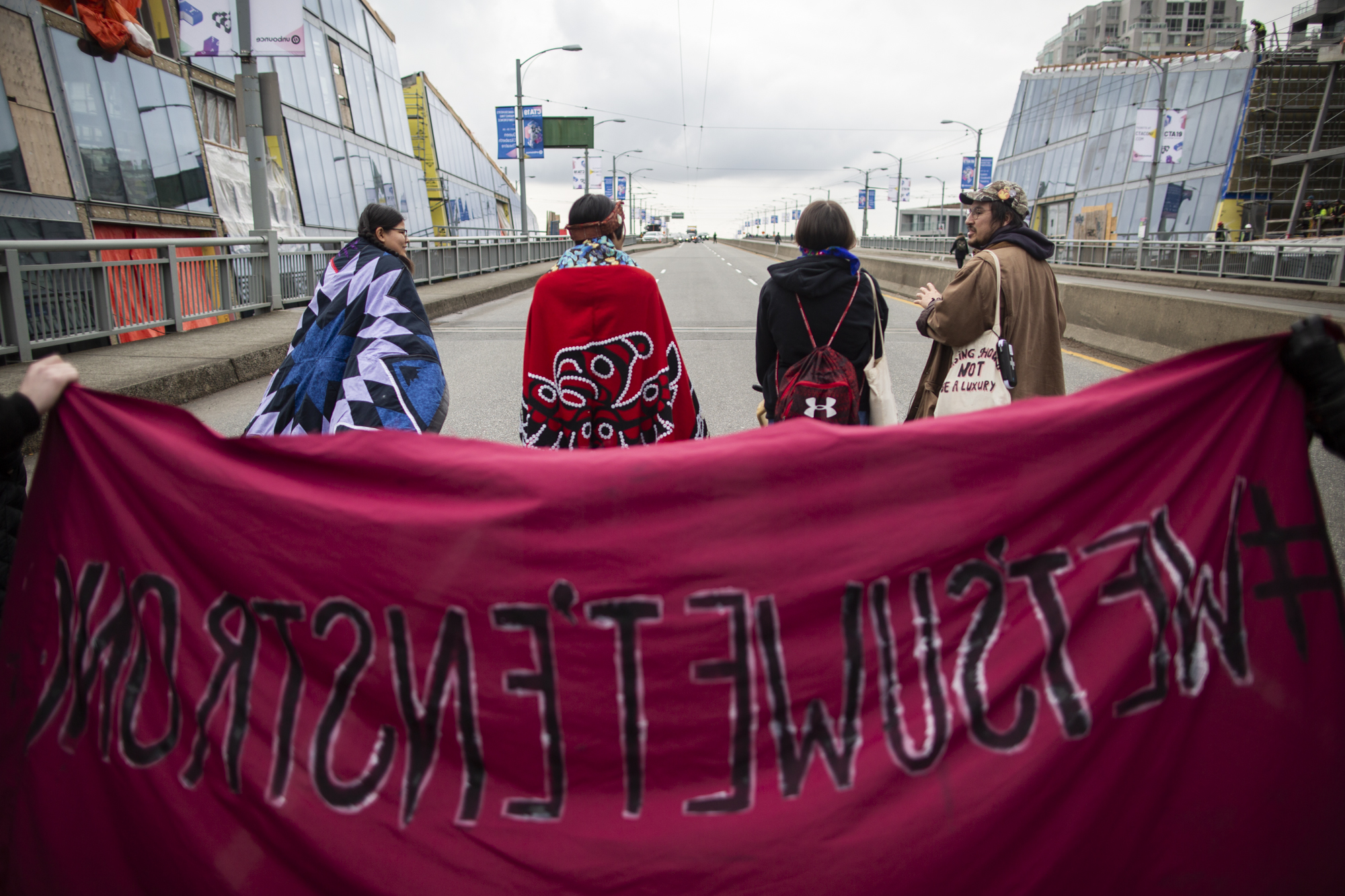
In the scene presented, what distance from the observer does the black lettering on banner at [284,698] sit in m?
1.86

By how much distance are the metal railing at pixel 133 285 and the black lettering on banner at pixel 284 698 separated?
13.7ft

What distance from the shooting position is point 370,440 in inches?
78.6

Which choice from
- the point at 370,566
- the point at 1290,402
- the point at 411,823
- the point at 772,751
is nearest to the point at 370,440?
the point at 370,566

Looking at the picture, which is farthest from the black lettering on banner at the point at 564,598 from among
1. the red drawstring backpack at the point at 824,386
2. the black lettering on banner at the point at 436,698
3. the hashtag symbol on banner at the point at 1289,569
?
the red drawstring backpack at the point at 824,386

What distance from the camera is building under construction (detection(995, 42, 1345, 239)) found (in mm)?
44406

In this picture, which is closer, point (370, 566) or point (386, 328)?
point (370, 566)

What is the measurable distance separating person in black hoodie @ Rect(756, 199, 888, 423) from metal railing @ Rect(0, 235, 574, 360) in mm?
3228

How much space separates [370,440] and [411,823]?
0.79 meters

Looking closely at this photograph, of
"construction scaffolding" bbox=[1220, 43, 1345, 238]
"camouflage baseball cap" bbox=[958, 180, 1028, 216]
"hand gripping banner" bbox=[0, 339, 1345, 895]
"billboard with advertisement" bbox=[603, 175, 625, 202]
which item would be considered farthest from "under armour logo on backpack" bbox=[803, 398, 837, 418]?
"billboard with advertisement" bbox=[603, 175, 625, 202]

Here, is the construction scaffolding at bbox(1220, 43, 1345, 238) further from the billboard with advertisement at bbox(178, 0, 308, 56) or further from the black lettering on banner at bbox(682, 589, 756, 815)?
the black lettering on banner at bbox(682, 589, 756, 815)

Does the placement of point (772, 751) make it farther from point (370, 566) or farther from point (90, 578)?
point (90, 578)

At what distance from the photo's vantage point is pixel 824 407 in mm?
3594

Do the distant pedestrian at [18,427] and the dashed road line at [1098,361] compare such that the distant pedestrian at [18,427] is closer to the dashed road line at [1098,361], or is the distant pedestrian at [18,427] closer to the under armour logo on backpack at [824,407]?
the under armour logo on backpack at [824,407]

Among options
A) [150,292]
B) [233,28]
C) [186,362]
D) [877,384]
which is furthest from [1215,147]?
[877,384]
